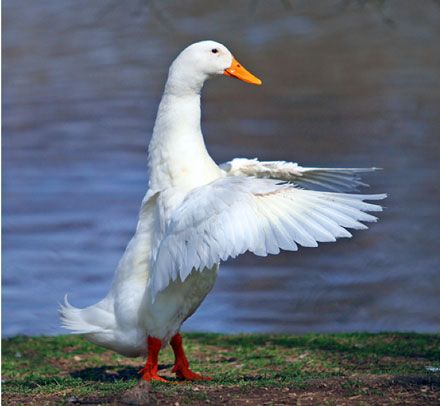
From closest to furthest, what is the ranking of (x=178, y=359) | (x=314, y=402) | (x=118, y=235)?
Answer: 1. (x=314, y=402)
2. (x=178, y=359)
3. (x=118, y=235)

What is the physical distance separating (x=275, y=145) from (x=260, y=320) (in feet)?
19.9

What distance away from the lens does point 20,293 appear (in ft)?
30.3

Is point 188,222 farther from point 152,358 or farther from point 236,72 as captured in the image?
point 236,72

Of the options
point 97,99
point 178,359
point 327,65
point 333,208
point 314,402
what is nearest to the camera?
point 314,402

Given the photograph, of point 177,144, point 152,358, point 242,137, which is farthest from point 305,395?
point 242,137

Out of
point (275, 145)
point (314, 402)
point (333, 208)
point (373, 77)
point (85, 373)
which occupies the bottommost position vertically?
point (85, 373)

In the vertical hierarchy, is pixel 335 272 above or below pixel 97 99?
below

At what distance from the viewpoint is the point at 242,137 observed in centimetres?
1454

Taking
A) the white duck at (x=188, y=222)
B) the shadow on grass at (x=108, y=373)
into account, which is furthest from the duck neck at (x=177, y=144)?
the shadow on grass at (x=108, y=373)

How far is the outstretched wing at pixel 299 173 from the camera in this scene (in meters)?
5.93

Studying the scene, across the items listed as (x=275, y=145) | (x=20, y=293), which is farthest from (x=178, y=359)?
(x=275, y=145)

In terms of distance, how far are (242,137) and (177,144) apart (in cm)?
916

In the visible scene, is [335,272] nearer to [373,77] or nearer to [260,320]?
[260,320]

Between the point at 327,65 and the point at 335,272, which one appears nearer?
the point at 335,272
